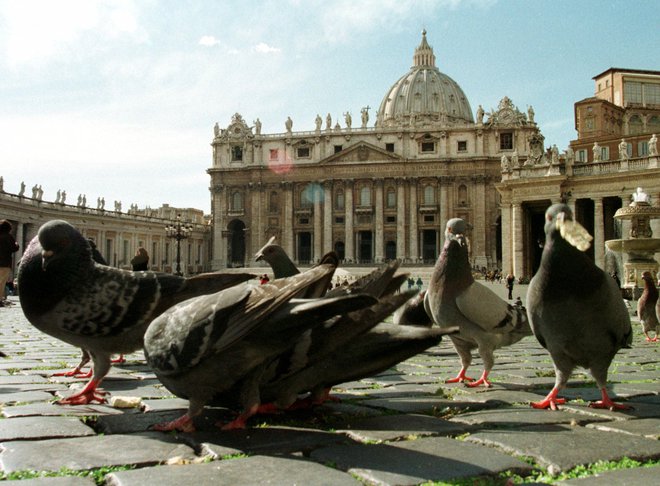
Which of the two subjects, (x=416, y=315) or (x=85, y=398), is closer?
(x=85, y=398)

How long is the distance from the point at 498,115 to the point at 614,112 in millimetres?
13233

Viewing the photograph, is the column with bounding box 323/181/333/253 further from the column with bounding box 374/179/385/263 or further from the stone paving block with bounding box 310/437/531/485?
the stone paving block with bounding box 310/437/531/485

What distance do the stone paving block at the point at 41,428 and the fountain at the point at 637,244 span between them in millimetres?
19803

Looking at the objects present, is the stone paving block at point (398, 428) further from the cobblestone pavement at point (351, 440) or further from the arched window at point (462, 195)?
the arched window at point (462, 195)

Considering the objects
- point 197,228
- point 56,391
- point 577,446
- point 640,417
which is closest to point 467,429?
point 577,446

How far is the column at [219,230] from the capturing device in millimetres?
75162

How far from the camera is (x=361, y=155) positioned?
7169 centimetres

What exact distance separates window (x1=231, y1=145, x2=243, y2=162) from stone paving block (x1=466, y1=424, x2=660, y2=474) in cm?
7408

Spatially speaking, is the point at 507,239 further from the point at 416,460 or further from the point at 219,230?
the point at 219,230

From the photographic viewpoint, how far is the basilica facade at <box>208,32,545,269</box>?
6894 cm

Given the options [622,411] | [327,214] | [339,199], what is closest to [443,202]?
[339,199]

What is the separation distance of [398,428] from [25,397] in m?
2.87

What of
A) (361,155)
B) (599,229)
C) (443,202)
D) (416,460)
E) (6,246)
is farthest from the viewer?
(361,155)

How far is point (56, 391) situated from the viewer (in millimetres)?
5125
